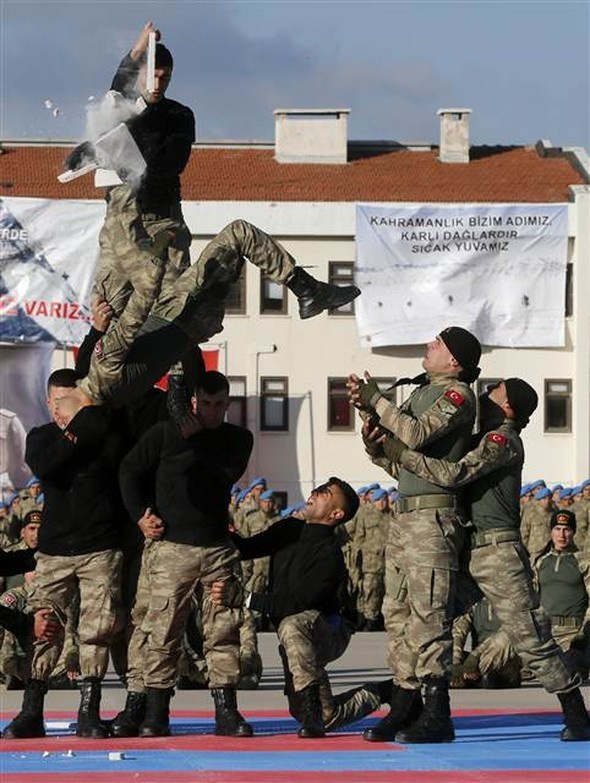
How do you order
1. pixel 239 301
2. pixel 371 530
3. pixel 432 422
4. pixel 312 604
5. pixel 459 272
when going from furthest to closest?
pixel 239 301
pixel 459 272
pixel 371 530
pixel 312 604
pixel 432 422

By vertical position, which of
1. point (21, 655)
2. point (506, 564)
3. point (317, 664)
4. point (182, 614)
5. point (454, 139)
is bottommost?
point (21, 655)

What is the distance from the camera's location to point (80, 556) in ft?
37.2

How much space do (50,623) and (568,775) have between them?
10.4 feet

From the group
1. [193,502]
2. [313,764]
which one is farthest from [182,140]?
[313,764]

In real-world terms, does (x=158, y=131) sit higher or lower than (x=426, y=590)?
higher

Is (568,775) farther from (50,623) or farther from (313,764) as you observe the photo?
(50,623)

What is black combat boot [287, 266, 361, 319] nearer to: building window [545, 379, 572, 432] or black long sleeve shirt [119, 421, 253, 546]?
black long sleeve shirt [119, 421, 253, 546]

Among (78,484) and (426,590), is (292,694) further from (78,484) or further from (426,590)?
(78,484)

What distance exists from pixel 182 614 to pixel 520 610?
6.40 feet

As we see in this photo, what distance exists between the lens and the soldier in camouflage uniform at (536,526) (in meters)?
27.8

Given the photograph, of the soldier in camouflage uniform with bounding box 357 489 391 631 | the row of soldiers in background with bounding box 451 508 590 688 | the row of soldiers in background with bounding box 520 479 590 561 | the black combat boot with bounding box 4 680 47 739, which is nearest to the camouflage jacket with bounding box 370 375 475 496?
the black combat boot with bounding box 4 680 47 739

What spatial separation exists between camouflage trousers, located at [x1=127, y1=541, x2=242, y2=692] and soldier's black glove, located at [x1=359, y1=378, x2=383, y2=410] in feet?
3.92

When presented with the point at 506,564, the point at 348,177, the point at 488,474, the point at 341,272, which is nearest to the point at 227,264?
the point at 488,474

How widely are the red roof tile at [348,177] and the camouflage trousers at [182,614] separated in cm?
3585
